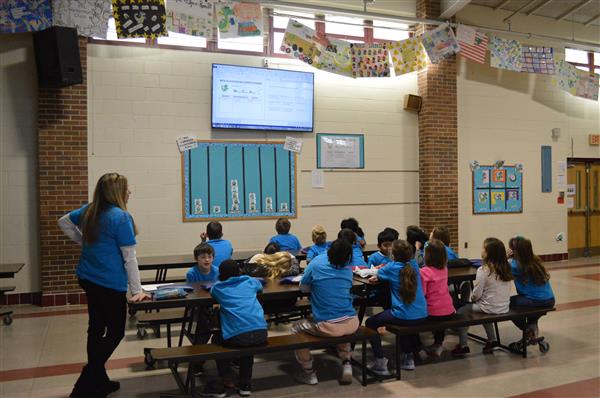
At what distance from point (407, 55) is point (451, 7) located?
109 cm

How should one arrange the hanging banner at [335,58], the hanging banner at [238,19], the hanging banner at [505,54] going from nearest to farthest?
the hanging banner at [238,19], the hanging banner at [335,58], the hanging banner at [505,54]

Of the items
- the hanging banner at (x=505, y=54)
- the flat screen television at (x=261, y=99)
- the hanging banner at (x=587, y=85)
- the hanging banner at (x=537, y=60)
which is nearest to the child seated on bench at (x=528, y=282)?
the flat screen television at (x=261, y=99)

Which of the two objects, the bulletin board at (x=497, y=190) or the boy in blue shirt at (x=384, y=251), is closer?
the boy in blue shirt at (x=384, y=251)

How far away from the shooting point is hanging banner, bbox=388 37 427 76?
27.2 ft

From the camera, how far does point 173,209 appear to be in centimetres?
727

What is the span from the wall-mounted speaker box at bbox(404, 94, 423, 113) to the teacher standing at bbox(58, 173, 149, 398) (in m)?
6.16

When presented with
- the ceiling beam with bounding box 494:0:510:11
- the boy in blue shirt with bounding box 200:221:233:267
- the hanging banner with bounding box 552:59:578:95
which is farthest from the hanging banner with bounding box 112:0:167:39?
the hanging banner with bounding box 552:59:578:95

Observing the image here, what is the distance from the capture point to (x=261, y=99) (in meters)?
7.61

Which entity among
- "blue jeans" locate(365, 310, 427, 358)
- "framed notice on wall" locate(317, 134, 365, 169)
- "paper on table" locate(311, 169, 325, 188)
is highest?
"framed notice on wall" locate(317, 134, 365, 169)

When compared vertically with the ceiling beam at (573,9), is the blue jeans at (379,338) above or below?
below

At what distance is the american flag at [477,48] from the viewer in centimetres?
862

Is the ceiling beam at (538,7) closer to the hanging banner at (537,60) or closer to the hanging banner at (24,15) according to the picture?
the hanging banner at (537,60)

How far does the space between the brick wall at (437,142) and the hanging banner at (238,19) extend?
3145 mm

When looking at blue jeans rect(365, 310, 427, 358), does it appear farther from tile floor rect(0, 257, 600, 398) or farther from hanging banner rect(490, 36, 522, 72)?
hanging banner rect(490, 36, 522, 72)
